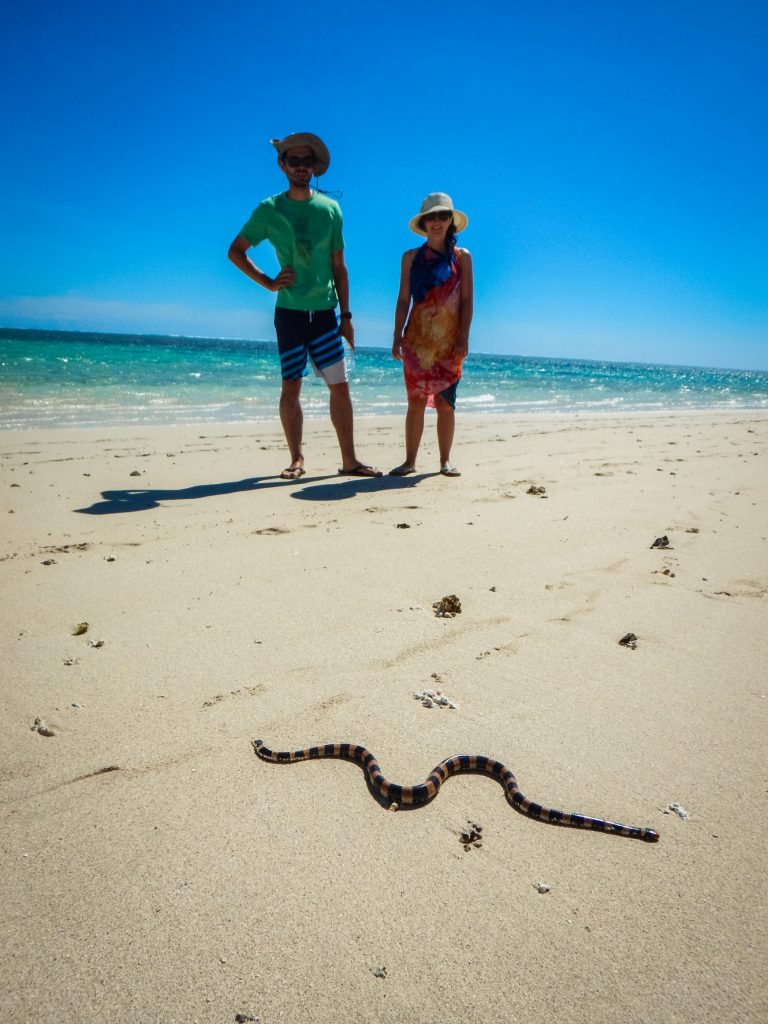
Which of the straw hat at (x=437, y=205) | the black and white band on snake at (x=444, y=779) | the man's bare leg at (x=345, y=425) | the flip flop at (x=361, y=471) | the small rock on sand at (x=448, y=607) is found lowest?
the black and white band on snake at (x=444, y=779)

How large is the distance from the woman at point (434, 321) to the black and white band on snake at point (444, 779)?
146 inches

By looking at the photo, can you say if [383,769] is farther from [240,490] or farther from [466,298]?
[466,298]

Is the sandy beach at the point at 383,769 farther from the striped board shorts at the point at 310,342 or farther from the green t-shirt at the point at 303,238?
the green t-shirt at the point at 303,238

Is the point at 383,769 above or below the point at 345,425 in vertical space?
below

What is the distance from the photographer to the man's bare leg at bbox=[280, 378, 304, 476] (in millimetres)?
5395

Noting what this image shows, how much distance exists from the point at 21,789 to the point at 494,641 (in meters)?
1.75

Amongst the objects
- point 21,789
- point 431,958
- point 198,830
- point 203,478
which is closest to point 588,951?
point 431,958

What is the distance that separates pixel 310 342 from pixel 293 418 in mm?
715

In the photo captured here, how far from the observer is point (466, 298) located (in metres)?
5.34

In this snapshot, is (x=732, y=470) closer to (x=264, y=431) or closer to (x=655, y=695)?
(x=655, y=695)

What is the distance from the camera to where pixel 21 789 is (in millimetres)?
1671

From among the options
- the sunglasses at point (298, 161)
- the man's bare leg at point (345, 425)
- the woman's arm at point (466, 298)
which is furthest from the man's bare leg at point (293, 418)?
the sunglasses at point (298, 161)

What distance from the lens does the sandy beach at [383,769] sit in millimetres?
1244

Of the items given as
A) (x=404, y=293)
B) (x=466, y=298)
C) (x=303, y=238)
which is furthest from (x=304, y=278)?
(x=466, y=298)
